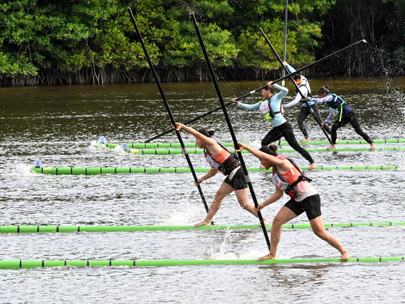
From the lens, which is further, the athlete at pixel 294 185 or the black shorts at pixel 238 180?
the black shorts at pixel 238 180

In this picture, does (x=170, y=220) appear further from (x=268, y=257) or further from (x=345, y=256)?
(x=345, y=256)

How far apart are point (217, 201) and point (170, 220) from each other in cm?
95

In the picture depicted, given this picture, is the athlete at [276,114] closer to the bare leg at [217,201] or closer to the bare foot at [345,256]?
the bare leg at [217,201]

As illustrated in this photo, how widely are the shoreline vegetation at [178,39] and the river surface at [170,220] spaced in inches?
555

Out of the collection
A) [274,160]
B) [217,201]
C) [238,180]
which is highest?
[274,160]

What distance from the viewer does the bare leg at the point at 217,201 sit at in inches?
370

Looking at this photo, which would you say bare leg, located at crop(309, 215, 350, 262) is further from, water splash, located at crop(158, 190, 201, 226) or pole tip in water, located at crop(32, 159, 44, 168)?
pole tip in water, located at crop(32, 159, 44, 168)

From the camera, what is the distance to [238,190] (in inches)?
365

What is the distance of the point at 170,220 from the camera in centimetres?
1004

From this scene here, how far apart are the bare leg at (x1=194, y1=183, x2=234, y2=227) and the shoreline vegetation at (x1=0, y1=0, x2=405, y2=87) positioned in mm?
24140

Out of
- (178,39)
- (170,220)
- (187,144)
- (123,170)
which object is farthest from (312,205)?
(178,39)

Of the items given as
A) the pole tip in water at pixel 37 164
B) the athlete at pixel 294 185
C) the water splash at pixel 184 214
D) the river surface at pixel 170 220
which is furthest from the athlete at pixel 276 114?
the athlete at pixel 294 185

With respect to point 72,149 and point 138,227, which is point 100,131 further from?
point 138,227

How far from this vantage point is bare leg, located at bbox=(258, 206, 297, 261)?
7895 mm
